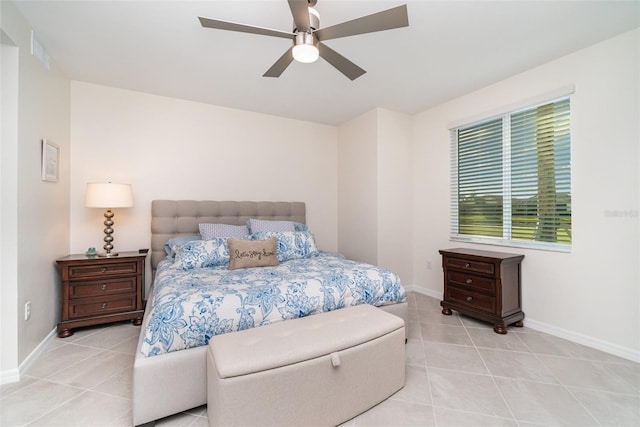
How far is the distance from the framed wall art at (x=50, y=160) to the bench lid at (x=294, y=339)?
2184 mm

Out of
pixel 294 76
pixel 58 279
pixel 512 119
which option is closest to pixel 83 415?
pixel 58 279

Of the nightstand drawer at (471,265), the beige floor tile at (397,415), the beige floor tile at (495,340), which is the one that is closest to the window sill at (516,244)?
the nightstand drawer at (471,265)

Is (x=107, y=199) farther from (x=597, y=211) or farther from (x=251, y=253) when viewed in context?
(x=597, y=211)

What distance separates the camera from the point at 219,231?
3.13m

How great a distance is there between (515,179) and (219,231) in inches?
128

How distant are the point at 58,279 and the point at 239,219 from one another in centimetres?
185

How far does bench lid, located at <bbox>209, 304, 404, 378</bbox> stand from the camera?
1.32m

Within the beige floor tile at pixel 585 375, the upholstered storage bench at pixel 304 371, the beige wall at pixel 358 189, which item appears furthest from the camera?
the beige wall at pixel 358 189

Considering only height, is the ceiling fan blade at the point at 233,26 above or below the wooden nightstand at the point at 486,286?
above

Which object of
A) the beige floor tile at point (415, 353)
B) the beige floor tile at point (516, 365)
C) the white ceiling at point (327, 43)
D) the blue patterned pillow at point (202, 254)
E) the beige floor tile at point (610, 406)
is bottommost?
the beige floor tile at point (610, 406)

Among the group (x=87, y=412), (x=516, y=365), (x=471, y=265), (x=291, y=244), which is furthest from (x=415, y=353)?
(x=87, y=412)

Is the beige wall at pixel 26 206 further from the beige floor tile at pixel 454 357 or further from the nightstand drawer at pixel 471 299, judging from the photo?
the nightstand drawer at pixel 471 299

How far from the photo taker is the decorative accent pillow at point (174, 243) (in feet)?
9.78

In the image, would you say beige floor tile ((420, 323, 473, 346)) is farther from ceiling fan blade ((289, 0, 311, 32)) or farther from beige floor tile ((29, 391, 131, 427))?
ceiling fan blade ((289, 0, 311, 32))
